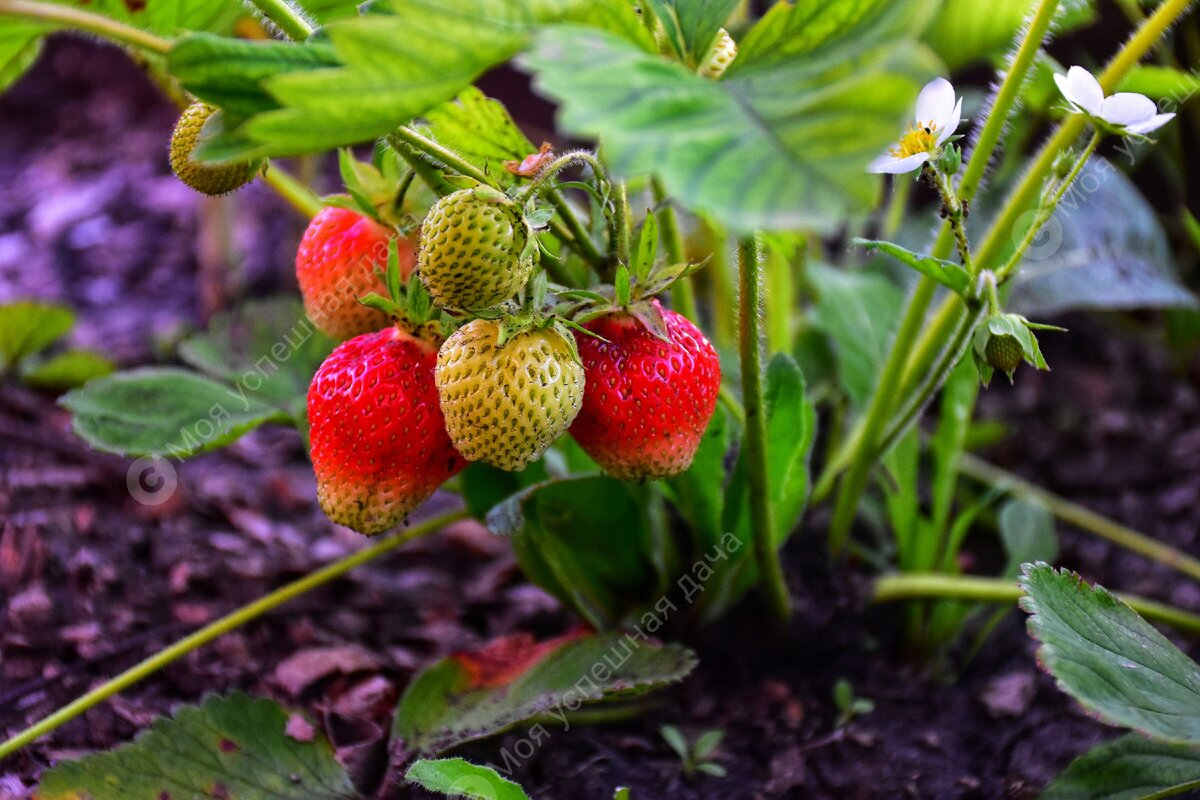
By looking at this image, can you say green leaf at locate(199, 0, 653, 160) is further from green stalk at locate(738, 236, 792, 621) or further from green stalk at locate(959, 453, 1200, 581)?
green stalk at locate(959, 453, 1200, 581)

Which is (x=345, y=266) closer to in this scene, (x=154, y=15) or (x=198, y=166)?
(x=198, y=166)

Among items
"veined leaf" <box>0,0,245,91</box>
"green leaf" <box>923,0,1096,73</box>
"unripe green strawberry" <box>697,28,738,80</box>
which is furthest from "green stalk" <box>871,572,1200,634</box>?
"veined leaf" <box>0,0,245,91</box>

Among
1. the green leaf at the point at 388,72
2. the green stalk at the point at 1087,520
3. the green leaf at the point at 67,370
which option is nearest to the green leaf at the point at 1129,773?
the green stalk at the point at 1087,520

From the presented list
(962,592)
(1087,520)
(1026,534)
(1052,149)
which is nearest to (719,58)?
(1052,149)

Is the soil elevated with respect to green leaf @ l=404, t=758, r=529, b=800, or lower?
lower

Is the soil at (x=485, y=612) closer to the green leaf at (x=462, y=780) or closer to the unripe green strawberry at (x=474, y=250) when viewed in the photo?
the green leaf at (x=462, y=780)
